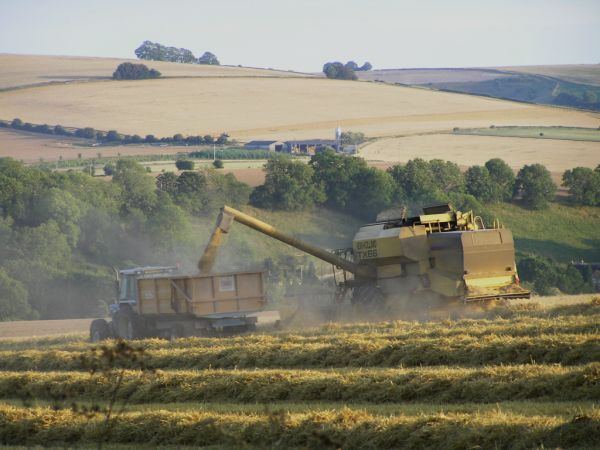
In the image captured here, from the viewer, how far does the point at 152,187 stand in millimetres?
56562

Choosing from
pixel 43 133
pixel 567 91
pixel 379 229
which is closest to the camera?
pixel 379 229

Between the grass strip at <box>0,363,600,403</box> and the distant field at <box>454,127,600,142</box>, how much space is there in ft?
226

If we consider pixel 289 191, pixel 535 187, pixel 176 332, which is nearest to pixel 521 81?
pixel 535 187

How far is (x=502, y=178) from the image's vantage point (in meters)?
62.7

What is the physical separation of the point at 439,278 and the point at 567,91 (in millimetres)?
A: 110735

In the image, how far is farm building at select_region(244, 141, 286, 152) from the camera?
279 feet

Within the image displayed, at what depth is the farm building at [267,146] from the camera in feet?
279

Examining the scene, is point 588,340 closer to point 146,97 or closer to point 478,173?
point 478,173

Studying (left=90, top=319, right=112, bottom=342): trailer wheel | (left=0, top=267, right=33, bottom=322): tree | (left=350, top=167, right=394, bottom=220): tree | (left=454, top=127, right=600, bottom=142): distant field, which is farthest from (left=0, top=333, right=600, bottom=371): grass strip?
(left=454, top=127, right=600, bottom=142): distant field

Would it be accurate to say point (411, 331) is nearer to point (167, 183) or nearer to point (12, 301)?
point (12, 301)

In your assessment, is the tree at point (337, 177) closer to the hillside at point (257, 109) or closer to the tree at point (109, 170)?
the tree at point (109, 170)

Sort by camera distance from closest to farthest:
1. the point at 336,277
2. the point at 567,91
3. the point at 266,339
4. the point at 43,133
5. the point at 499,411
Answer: the point at 499,411
the point at 266,339
the point at 336,277
the point at 43,133
the point at 567,91

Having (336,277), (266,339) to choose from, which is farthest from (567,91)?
(266,339)

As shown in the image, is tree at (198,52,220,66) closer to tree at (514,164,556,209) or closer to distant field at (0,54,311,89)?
distant field at (0,54,311,89)
